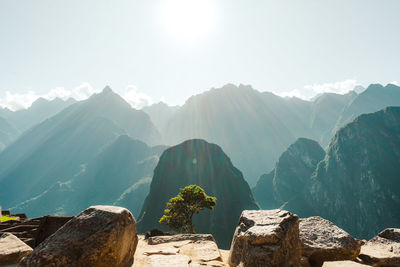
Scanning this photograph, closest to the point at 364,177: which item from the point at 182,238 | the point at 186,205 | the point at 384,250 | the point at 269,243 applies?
the point at 186,205

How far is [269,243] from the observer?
5023 mm

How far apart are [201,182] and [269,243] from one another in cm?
13445

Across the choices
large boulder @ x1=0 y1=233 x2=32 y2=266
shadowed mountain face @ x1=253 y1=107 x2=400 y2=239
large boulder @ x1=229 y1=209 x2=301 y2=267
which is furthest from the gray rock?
shadowed mountain face @ x1=253 y1=107 x2=400 y2=239

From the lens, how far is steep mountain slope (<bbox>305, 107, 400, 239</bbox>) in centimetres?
14800

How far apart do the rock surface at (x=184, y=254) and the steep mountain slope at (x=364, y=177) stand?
595ft

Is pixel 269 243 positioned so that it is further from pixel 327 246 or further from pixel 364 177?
pixel 364 177

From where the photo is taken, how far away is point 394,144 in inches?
6476

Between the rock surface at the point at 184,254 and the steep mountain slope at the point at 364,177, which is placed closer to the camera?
the rock surface at the point at 184,254

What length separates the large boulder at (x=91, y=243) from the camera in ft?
14.5

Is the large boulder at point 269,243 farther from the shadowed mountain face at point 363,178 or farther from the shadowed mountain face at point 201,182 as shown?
the shadowed mountain face at point 363,178

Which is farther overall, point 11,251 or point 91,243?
point 11,251

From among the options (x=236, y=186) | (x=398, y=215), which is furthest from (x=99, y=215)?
(x=398, y=215)

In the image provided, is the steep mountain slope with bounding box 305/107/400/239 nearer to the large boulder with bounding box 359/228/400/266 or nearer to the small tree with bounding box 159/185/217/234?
the small tree with bounding box 159/185/217/234

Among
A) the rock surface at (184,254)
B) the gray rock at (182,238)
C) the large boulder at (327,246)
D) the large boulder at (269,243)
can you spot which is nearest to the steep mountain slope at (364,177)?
the large boulder at (327,246)
